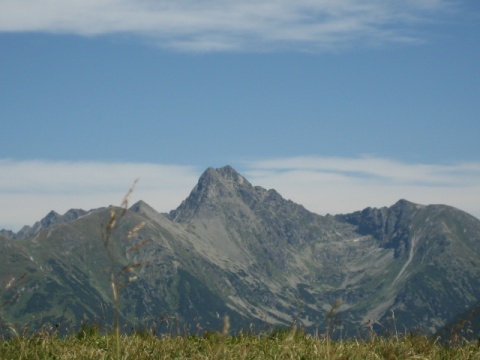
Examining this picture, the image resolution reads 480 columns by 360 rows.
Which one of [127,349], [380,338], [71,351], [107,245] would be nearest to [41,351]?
[71,351]

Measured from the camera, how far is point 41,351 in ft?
33.0

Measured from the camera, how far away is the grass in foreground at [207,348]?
9.60 m

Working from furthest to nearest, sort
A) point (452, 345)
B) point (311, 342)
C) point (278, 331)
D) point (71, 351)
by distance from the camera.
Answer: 1. point (278, 331)
2. point (311, 342)
3. point (452, 345)
4. point (71, 351)

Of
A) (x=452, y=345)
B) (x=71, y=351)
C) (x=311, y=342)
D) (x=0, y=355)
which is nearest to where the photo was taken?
(x=0, y=355)

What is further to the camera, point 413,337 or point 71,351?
point 413,337

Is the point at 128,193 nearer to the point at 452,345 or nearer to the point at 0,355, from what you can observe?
the point at 0,355

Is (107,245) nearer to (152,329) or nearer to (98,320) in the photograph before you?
(152,329)

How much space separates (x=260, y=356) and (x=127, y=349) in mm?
1795

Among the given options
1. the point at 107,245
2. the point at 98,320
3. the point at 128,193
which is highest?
the point at 128,193

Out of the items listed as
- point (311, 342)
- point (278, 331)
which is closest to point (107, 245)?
point (311, 342)

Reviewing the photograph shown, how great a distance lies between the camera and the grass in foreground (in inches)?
378

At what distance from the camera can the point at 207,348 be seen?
10.7 meters

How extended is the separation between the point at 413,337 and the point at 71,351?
564 cm

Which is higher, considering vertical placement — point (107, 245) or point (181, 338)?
point (107, 245)
